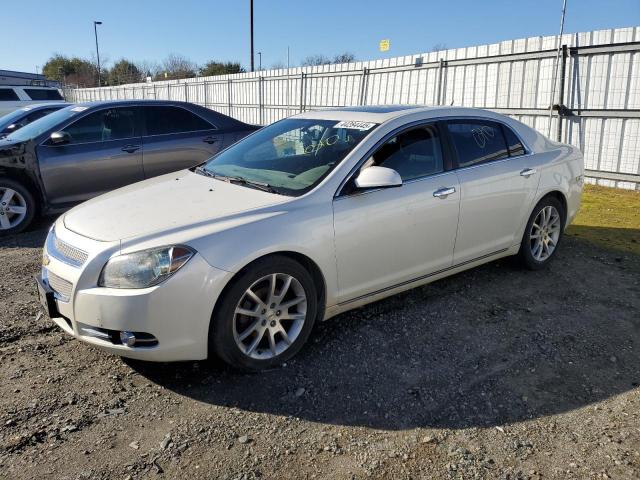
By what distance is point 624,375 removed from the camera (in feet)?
11.0

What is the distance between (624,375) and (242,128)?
610 centimetres

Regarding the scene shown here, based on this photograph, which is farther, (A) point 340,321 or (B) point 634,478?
(A) point 340,321

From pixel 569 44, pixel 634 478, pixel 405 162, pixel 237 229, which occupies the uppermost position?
pixel 569 44

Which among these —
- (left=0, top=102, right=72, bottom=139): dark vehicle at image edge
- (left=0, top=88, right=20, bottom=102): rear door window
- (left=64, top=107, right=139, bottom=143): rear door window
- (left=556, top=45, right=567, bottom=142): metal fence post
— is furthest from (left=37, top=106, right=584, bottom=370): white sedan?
(left=0, top=88, right=20, bottom=102): rear door window

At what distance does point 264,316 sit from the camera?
323 cm

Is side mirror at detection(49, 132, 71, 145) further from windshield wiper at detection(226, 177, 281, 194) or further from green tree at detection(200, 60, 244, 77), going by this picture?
green tree at detection(200, 60, 244, 77)

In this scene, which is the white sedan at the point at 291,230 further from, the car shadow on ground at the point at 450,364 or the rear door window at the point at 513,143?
the car shadow on ground at the point at 450,364

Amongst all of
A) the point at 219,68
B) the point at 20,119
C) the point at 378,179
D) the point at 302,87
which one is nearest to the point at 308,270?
the point at 378,179

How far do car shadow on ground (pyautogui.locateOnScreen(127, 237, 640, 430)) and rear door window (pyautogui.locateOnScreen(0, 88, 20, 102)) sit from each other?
16.0 metres

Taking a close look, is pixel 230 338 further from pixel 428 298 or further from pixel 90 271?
pixel 428 298

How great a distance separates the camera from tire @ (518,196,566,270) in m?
4.90

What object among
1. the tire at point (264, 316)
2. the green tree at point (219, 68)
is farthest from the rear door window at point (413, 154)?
the green tree at point (219, 68)

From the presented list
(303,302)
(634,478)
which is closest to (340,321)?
(303,302)

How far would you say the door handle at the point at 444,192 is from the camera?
3.97 metres
